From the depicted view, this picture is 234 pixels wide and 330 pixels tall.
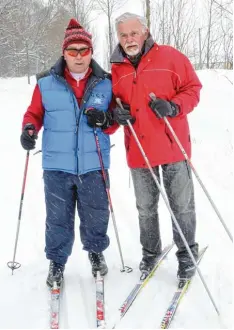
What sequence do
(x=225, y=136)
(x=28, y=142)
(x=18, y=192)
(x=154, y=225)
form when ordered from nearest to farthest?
(x=28, y=142), (x=154, y=225), (x=18, y=192), (x=225, y=136)

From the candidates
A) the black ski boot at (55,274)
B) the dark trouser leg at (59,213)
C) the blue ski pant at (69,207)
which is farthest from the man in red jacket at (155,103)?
the black ski boot at (55,274)

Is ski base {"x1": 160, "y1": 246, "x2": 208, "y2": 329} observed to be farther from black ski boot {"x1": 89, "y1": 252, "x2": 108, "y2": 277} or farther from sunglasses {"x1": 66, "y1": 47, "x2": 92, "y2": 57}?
sunglasses {"x1": 66, "y1": 47, "x2": 92, "y2": 57}

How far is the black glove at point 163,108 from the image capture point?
2.91m

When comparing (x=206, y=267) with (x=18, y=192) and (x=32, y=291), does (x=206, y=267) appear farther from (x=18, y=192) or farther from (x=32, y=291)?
(x=18, y=192)

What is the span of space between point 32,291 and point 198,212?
2599 millimetres

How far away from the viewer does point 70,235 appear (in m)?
3.46

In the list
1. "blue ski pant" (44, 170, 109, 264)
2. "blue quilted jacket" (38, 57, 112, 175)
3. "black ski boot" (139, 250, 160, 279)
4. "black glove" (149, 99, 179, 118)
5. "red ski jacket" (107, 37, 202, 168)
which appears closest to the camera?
"black glove" (149, 99, 179, 118)

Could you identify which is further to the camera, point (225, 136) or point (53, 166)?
point (225, 136)

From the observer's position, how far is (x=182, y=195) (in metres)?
3.25

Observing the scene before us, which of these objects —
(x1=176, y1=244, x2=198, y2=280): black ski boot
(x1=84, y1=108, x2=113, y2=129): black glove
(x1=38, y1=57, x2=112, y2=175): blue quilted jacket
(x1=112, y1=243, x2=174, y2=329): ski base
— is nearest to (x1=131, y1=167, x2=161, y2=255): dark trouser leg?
(x1=112, y1=243, x2=174, y2=329): ski base

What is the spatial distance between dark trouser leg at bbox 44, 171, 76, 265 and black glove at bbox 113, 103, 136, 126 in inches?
25.8

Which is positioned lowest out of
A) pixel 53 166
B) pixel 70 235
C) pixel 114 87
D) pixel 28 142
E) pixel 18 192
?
pixel 18 192

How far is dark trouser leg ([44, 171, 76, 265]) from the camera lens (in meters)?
3.33

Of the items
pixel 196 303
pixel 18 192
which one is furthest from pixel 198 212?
pixel 18 192
